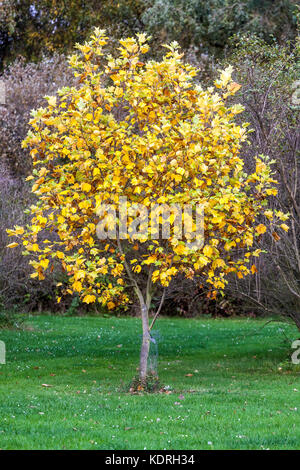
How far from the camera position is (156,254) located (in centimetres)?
921

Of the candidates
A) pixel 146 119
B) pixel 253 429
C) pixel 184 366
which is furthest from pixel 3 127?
pixel 253 429

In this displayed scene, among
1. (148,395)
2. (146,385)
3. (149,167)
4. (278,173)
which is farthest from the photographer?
(278,173)

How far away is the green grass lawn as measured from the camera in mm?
7004

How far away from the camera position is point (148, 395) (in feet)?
31.9

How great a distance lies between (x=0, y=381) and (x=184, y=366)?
3.73m

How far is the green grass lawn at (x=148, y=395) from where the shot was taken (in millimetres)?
7004

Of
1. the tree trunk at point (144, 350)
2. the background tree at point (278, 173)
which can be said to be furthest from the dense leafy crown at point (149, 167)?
the background tree at point (278, 173)

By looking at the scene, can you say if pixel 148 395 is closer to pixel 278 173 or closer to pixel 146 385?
pixel 146 385

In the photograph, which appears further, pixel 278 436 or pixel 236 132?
pixel 236 132

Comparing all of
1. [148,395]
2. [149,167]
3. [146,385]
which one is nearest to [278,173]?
[149,167]

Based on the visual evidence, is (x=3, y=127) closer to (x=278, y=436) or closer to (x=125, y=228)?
(x=125, y=228)

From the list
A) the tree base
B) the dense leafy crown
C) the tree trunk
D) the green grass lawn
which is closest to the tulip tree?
the dense leafy crown

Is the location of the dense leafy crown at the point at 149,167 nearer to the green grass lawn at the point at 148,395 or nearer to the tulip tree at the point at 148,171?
the tulip tree at the point at 148,171

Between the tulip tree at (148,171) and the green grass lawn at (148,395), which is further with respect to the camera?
the tulip tree at (148,171)
